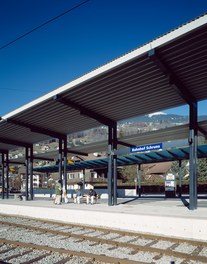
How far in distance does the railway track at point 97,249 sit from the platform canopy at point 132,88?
590 cm

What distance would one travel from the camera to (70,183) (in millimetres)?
66312

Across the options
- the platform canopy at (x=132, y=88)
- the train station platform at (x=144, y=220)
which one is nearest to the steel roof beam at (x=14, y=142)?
the platform canopy at (x=132, y=88)

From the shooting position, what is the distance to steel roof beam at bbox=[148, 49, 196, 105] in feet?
32.0

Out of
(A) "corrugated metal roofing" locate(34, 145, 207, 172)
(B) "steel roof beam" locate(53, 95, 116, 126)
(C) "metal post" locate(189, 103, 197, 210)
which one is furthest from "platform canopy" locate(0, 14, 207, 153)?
(A) "corrugated metal roofing" locate(34, 145, 207, 172)

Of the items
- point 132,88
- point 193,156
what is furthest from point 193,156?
point 132,88

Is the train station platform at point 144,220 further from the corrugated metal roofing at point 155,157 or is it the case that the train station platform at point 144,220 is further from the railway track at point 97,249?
the corrugated metal roofing at point 155,157

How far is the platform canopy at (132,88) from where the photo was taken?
9.42 meters

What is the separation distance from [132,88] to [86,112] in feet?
12.2

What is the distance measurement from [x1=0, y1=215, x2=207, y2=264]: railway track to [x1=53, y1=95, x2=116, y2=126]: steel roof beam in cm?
629

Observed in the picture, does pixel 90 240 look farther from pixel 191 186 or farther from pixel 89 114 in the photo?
pixel 89 114

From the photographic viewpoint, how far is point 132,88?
41.9ft

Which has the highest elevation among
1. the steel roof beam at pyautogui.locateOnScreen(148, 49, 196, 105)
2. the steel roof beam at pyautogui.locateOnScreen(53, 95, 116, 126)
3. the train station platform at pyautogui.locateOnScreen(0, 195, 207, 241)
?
the steel roof beam at pyautogui.locateOnScreen(148, 49, 196, 105)

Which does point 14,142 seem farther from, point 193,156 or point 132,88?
point 193,156

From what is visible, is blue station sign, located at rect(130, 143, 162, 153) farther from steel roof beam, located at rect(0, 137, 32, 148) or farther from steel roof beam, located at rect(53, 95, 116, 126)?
steel roof beam, located at rect(0, 137, 32, 148)
